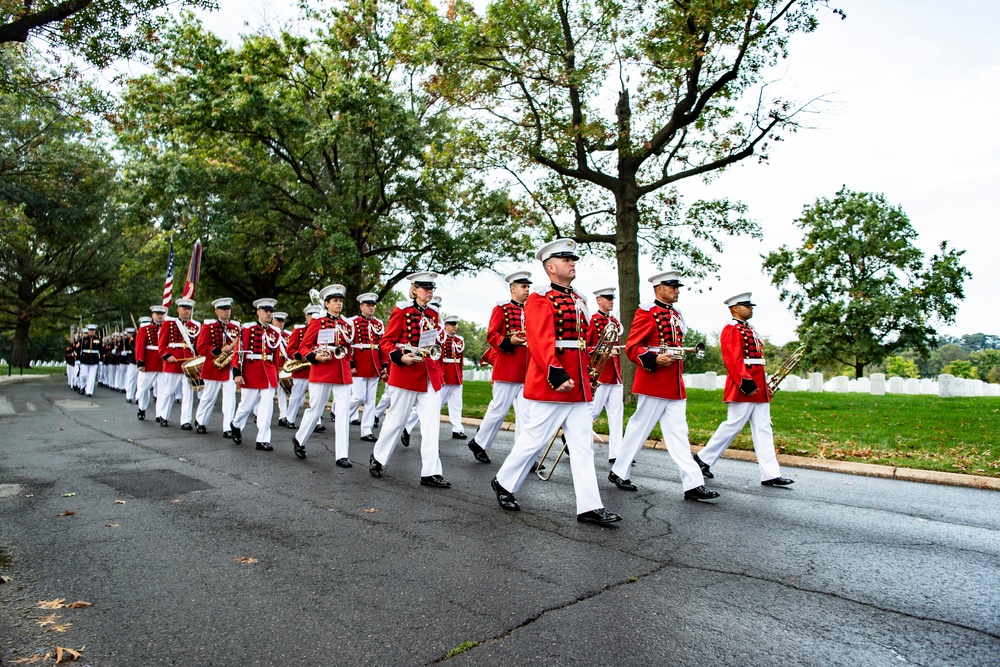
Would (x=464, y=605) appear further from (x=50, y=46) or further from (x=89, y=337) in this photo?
(x=89, y=337)

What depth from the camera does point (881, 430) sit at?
11766 mm

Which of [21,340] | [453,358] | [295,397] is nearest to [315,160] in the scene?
[295,397]

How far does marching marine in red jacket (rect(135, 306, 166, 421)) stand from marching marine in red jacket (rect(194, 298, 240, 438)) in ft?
9.29

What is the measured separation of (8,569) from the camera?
4238 millimetres

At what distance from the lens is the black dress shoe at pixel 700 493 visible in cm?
665

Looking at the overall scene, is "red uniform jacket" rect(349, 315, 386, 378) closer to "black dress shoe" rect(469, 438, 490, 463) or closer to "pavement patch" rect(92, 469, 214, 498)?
Answer: "black dress shoe" rect(469, 438, 490, 463)

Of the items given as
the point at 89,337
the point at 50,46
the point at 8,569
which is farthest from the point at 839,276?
the point at 8,569

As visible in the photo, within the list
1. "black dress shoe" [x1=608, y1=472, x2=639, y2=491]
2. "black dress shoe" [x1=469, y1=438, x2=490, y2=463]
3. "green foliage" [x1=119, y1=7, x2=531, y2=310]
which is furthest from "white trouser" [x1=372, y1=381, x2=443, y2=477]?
"green foliage" [x1=119, y1=7, x2=531, y2=310]

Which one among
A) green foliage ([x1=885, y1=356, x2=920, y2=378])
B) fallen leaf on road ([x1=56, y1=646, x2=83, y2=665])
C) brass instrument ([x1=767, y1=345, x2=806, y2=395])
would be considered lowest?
fallen leaf on road ([x1=56, y1=646, x2=83, y2=665])

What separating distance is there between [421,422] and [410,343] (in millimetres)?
872

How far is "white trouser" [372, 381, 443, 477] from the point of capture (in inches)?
286

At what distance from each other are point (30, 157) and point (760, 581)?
35.0m

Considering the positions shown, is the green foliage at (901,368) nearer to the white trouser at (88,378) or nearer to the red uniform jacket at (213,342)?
the white trouser at (88,378)

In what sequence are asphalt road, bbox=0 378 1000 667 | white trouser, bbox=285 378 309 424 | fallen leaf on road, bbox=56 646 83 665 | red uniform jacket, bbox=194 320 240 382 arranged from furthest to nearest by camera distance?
white trouser, bbox=285 378 309 424 < red uniform jacket, bbox=194 320 240 382 < asphalt road, bbox=0 378 1000 667 < fallen leaf on road, bbox=56 646 83 665
